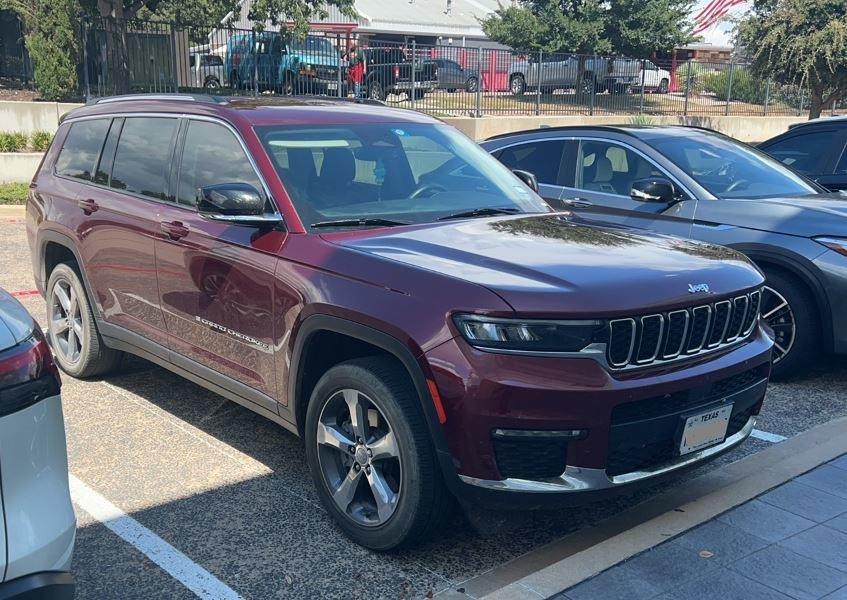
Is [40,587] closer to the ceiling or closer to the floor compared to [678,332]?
closer to the floor

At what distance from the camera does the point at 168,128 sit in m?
5.01

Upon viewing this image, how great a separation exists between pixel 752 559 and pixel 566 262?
1434mm

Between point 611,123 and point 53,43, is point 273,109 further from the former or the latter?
point 611,123

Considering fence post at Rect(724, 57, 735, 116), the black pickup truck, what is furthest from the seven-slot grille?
fence post at Rect(724, 57, 735, 116)

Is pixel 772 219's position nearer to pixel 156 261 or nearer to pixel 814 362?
pixel 814 362

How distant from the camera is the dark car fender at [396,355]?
331cm

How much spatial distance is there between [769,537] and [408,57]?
739 inches

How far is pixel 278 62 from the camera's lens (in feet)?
62.0

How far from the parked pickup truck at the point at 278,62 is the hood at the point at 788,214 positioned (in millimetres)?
14262

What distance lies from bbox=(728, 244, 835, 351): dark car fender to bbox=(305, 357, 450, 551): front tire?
→ 11.4 feet

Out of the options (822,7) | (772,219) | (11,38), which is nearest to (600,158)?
(772,219)

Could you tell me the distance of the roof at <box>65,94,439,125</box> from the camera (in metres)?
4.61

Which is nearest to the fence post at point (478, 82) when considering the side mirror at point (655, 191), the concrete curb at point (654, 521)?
the side mirror at point (655, 191)

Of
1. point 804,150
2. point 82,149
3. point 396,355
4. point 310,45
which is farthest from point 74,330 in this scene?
point 310,45
